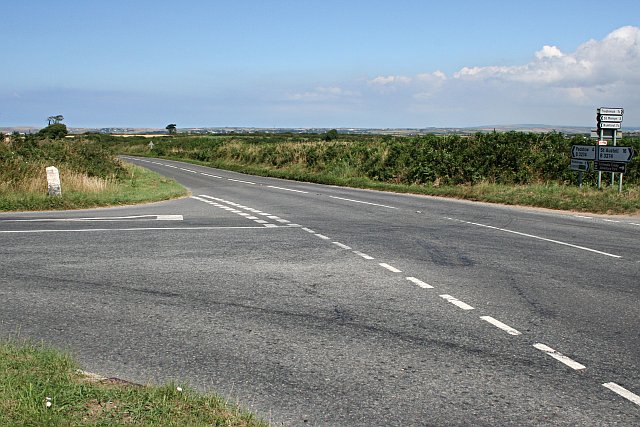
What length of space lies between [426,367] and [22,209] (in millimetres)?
17605

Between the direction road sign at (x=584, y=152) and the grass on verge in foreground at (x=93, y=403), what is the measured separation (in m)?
23.1

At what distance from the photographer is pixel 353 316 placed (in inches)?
283

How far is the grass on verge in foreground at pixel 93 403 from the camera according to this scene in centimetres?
414

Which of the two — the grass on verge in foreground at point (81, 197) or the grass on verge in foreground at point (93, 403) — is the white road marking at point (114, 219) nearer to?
the grass on verge in foreground at point (81, 197)

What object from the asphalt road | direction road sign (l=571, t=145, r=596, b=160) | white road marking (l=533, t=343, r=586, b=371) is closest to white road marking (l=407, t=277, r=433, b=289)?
the asphalt road

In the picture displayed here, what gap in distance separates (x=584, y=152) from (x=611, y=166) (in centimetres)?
177

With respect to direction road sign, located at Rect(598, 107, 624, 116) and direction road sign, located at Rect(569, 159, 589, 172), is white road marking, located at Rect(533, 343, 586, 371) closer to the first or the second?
direction road sign, located at Rect(598, 107, 624, 116)

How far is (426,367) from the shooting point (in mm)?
5570

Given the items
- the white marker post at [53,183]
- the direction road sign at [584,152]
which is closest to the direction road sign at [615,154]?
the direction road sign at [584,152]

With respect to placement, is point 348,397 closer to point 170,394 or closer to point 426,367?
point 426,367

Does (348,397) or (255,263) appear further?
(255,263)

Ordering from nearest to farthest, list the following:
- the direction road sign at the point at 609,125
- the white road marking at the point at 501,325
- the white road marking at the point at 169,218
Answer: the white road marking at the point at 501,325 < the white road marking at the point at 169,218 < the direction road sign at the point at 609,125

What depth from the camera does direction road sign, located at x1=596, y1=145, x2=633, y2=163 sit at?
23031 mm

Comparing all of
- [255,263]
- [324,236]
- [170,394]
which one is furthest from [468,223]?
[170,394]
